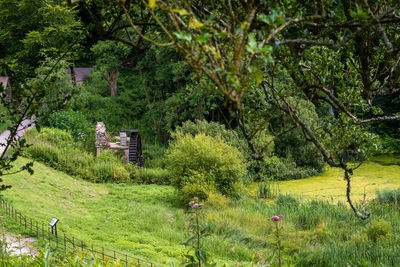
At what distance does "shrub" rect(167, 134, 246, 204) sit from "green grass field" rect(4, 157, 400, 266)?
732mm

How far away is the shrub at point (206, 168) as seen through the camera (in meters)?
13.6

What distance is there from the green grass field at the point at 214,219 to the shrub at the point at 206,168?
732mm

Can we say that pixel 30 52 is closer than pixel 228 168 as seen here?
No

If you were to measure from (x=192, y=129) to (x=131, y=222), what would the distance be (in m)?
7.07

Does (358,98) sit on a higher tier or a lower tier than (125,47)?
lower

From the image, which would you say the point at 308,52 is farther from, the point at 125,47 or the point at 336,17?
the point at 125,47

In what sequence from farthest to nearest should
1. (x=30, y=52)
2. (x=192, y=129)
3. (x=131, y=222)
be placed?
(x=30, y=52) < (x=192, y=129) < (x=131, y=222)

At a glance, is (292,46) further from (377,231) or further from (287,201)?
(287,201)

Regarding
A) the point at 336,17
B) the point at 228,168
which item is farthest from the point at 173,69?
the point at 336,17

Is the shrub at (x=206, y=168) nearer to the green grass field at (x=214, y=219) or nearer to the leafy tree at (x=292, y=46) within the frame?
the green grass field at (x=214, y=219)

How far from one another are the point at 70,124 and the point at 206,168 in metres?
8.26

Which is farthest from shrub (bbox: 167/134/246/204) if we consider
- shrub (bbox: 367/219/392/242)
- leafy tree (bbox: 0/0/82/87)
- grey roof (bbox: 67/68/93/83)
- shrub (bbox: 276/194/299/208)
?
grey roof (bbox: 67/68/93/83)

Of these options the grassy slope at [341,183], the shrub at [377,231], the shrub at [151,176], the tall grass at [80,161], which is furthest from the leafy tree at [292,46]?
the shrub at [151,176]

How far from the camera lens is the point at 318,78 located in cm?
349
